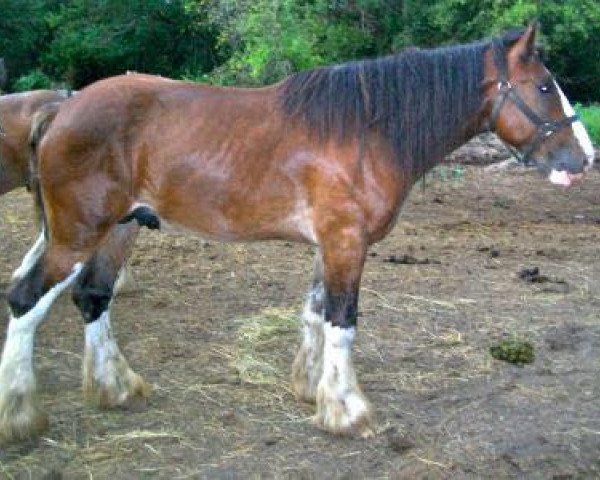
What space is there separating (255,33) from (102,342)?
761 cm

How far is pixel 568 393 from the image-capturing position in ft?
15.3

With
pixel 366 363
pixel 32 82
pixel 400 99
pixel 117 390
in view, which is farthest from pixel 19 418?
pixel 32 82

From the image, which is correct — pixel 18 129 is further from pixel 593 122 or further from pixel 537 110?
pixel 593 122

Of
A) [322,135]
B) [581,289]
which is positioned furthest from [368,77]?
[581,289]

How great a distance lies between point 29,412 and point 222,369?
1.29m

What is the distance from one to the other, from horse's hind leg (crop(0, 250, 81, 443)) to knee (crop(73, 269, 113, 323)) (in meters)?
0.37

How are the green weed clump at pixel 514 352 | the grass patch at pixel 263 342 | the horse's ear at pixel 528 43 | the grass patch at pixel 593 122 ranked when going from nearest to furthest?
the horse's ear at pixel 528 43, the grass patch at pixel 263 342, the green weed clump at pixel 514 352, the grass patch at pixel 593 122

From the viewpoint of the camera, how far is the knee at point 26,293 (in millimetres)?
4051

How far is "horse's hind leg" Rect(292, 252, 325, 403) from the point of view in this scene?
4445 millimetres

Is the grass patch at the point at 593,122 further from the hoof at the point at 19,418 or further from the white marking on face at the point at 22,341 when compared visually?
the hoof at the point at 19,418

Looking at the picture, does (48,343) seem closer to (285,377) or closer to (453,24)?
(285,377)

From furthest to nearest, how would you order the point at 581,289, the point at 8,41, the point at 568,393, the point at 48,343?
the point at 8,41
the point at 581,289
the point at 48,343
the point at 568,393

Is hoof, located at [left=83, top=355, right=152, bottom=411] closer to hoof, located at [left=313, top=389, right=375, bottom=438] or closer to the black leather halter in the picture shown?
hoof, located at [left=313, top=389, right=375, bottom=438]

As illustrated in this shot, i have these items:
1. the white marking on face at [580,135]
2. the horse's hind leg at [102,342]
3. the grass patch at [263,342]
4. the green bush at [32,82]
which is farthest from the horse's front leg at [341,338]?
the green bush at [32,82]
